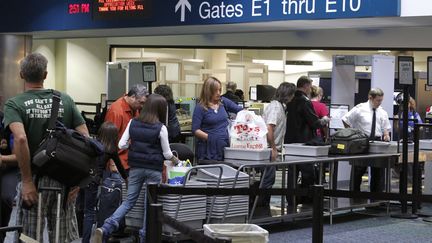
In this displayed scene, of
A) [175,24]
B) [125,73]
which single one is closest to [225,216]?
[175,24]

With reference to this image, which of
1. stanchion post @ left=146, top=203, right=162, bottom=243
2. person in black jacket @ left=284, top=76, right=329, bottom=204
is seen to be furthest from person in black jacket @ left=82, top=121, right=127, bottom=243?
person in black jacket @ left=284, top=76, right=329, bottom=204

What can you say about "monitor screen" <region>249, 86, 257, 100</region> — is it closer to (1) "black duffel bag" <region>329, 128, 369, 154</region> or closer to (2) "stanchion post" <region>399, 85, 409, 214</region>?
(2) "stanchion post" <region>399, 85, 409, 214</region>

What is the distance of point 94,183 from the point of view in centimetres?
632

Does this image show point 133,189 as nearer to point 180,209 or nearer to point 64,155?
point 180,209

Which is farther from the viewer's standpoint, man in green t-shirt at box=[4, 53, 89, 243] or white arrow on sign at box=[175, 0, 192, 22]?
white arrow on sign at box=[175, 0, 192, 22]

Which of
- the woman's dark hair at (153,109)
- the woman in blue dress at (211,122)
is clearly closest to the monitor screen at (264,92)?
the woman in blue dress at (211,122)

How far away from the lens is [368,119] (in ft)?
33.1

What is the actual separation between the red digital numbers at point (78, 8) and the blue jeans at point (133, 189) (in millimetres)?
6067

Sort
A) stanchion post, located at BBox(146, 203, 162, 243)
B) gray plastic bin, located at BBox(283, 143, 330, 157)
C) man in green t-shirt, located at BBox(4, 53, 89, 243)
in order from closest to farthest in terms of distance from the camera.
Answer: stanchion post, located at BBox(146, 203, 162, 243) < man in green t-shirt, located at BBox(4, 53, 89, 243) < gray plastic bin, located at BBox(283, 143, 330, 157)

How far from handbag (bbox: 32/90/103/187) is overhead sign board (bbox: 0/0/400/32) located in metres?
5.34

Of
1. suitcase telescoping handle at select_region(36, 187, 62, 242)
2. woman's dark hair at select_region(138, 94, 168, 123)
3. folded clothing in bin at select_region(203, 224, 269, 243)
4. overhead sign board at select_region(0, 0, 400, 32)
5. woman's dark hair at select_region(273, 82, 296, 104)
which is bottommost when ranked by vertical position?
folded clothing in bin at select_region(203, 224, 269, 243)

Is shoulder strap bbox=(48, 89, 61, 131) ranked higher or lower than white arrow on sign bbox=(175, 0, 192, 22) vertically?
lower

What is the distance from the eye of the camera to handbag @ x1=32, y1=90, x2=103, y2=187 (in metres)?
4.06

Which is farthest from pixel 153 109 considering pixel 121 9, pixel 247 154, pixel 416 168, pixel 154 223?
pixel 121 9
